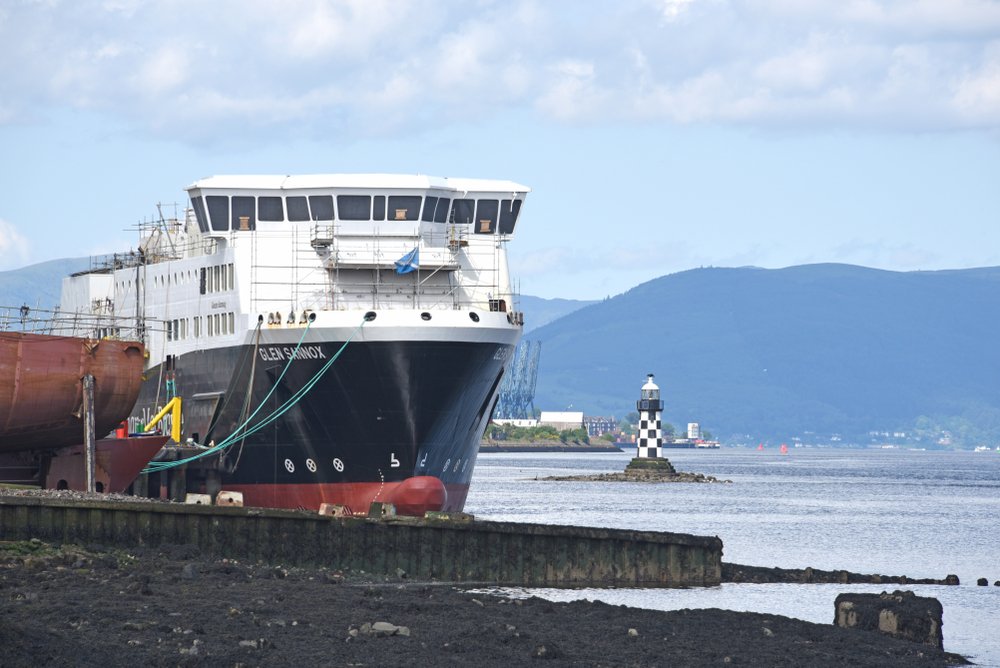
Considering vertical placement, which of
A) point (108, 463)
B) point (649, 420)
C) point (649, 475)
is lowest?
point (649, 475)

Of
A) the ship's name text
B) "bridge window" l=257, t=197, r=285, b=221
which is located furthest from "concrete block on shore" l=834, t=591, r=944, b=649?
"bridge window" l=257, t=197, r=285, b=221

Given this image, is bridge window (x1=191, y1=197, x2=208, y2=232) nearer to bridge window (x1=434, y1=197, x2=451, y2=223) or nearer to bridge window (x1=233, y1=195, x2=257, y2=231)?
bridge window (x1=233, y1=195, x2=257, y2=231)

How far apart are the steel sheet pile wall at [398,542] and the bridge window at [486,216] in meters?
16.3

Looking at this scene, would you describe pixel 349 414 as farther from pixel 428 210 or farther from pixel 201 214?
pixel 201 214

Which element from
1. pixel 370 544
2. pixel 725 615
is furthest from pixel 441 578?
pixel 725 615

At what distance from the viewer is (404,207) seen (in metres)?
47.4

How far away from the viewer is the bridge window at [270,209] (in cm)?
4762

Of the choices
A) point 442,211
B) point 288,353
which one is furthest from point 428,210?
point 288,353

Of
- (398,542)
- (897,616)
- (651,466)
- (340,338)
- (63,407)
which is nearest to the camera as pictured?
(897,616)

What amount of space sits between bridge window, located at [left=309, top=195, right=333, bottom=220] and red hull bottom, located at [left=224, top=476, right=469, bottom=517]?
8018 millimetres

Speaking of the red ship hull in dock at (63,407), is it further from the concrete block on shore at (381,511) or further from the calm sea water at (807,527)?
the calm sea water at (807,527)

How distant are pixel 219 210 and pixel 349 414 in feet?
26.6

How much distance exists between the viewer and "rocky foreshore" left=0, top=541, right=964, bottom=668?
20219 millimetres

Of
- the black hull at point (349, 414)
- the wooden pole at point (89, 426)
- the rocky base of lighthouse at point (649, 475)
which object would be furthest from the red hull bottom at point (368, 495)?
the rocky base of lighthouse at point (649, 475)
